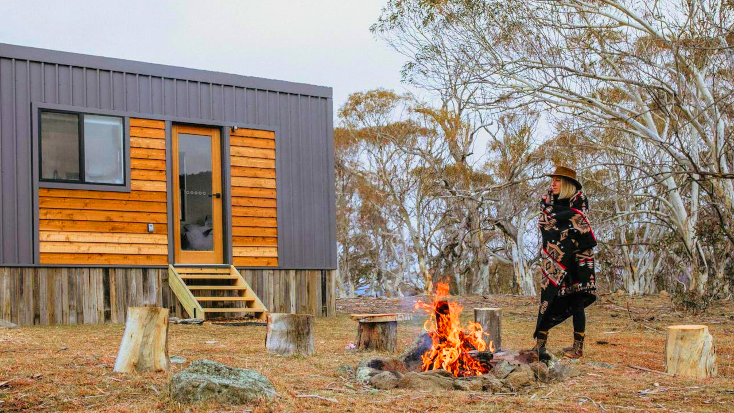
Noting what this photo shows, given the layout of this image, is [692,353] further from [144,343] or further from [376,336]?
[144,343]

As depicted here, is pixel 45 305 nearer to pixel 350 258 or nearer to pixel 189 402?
pixel 189 402

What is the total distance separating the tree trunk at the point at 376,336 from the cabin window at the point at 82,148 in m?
5.79

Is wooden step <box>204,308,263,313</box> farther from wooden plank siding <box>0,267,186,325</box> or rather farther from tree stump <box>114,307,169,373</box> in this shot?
tree stump <box>114,307,169,373</box>

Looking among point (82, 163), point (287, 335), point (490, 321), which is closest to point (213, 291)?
point (82, 163)

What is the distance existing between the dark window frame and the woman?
24.1 feet

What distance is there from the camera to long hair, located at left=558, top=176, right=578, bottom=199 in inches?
300

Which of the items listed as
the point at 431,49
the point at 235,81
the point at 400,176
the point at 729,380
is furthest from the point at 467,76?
the point at 400,176

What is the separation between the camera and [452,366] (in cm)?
667

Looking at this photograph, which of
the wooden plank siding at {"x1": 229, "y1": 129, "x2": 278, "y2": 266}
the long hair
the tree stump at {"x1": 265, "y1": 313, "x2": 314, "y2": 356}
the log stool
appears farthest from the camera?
the wooden plank siding at {"x1": 229, "y1": 129, "x2": 278, "y2": 266}

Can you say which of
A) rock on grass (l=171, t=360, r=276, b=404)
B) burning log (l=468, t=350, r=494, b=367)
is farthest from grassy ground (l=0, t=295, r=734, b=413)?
burning log (l=468, t=350, r=494, b=367)

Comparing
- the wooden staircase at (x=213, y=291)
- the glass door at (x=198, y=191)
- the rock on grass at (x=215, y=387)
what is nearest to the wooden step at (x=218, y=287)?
the wooden staircase at (x=213, y=291)

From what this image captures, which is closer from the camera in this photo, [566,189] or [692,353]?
[692,353]

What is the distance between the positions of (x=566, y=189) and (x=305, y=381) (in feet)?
10.1

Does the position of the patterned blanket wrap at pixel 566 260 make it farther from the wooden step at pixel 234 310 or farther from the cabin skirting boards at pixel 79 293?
the cabin skirting boards at pixel 79 293
